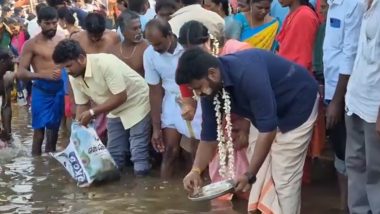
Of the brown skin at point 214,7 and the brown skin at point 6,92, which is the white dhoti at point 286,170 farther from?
the brown skin at point 6,92

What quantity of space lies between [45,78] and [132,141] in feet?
5.39

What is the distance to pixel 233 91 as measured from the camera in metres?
4.23

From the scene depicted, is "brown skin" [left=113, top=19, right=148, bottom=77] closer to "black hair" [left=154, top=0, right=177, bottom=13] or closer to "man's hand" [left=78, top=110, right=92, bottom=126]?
"black hair" [left=154, top=0, right=177, bottom=13]

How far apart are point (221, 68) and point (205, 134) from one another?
1.89 feet

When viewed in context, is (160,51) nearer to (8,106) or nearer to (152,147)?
(152,147)

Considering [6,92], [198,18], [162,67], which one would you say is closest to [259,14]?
[198,18]

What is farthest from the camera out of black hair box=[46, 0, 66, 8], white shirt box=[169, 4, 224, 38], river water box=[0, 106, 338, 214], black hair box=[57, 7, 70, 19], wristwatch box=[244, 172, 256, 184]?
black hair box=[46, 0, 66, 8]

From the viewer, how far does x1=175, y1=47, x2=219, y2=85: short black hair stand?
3.93 m

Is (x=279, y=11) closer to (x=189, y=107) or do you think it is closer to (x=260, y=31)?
(x=260, y=31)

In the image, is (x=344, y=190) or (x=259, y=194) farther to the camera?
(x=344, y=190)

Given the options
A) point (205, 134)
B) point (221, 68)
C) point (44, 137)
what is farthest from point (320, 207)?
point (44, 137)

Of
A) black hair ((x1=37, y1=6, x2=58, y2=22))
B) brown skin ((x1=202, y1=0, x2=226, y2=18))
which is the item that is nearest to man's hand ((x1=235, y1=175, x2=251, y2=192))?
brown skin ((x1=202, y1=0, x2=226, y2=18))

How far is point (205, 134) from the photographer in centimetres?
453

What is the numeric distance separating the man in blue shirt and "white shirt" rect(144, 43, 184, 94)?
191 centimetres
